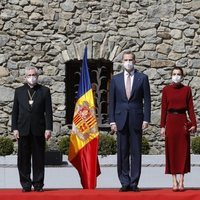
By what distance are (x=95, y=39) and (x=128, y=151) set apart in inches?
207

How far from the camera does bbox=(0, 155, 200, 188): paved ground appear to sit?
1111cm

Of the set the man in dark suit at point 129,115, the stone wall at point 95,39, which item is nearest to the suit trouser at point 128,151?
the man in dark suit at point 129,115

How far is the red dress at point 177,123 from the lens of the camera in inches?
330

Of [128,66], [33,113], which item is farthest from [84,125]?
[128,66]

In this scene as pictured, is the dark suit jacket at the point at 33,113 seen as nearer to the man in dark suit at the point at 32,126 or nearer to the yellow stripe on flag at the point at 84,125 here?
the man in dark suit at the point at 32,126

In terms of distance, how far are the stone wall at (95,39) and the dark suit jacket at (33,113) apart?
482cm

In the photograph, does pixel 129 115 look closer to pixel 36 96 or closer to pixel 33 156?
pixel 36 96

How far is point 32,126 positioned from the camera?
27.5 feet

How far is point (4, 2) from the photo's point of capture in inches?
527

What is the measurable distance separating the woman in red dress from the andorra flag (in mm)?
995

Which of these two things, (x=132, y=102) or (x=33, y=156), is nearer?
(x=132, y=102)

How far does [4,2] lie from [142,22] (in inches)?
101

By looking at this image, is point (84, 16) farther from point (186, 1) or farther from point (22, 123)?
point (22, 123)

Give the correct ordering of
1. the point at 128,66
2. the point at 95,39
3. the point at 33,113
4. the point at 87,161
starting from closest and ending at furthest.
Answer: the point at 128,66, the point at 33,113, the point at 87,161, the point at 95,39
